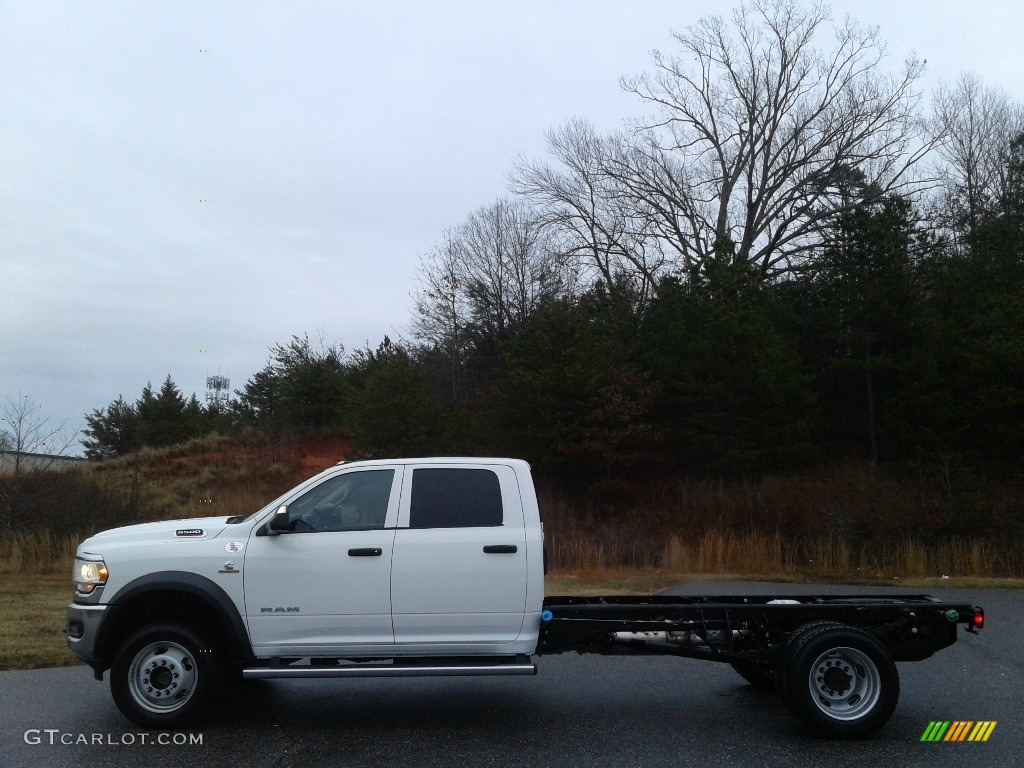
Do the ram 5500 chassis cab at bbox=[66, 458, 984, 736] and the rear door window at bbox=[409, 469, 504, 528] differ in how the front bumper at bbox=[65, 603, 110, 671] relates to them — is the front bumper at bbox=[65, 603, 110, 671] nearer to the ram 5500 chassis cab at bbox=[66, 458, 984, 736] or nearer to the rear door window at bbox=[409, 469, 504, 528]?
the ram 5500 chassis cab at bbox=[66, 458, 984, 736]

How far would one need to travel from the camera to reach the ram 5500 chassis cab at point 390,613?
7.48 meters

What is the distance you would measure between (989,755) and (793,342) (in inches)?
1127

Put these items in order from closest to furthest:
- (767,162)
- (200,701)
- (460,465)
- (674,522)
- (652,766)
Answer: (652,766)
(200,701)
(460,465)
(674,522)
(767,162)

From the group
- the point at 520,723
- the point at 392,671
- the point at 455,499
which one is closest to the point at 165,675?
the point at 392,671

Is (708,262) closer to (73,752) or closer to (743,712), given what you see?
(743,712)

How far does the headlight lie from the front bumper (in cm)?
14

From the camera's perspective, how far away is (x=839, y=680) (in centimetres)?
752

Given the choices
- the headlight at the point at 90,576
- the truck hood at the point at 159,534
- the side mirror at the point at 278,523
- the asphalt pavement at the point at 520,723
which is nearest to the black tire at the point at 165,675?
the asphalt pavement at the point at 520,723

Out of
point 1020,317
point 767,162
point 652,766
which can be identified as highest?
point 767,162

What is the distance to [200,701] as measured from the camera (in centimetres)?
750

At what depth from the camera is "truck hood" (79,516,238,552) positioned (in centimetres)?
777

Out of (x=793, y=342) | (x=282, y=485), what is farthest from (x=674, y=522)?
(x=282, y=485)

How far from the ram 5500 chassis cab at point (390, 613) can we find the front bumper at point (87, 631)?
14mm

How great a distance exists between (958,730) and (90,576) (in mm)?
6838
